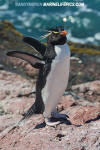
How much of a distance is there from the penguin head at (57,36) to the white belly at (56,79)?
8cm

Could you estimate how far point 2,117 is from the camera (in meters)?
6.74

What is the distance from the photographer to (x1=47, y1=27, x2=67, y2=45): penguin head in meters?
5.06

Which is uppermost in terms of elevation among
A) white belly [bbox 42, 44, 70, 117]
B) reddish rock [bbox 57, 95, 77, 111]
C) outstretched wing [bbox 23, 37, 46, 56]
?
outstretched wing [bbox 23, 37, 46, 56]

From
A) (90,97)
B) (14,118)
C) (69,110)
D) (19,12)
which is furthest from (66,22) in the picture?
(19,12)

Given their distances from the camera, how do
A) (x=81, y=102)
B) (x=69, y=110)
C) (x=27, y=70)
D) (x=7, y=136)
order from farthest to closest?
(x=27, y=70) < (x=81, y=102) < (x=69, y=110) < (x=7, y=136)

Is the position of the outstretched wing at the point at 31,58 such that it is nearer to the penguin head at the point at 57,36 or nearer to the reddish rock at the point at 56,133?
the penguin head at the point at 57,36

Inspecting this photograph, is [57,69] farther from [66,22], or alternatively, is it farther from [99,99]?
[99,99]

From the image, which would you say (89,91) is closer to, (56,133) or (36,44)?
(36,44)

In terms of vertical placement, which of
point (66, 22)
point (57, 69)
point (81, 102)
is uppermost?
point (66, 22)

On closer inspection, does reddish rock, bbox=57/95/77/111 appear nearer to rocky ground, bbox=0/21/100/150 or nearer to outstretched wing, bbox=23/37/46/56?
rocky ground, bbox=0/21/100/150

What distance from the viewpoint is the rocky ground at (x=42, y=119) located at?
4793 mm

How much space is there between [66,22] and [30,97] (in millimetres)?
2591

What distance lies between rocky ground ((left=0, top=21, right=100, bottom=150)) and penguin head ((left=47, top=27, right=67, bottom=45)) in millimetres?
1314

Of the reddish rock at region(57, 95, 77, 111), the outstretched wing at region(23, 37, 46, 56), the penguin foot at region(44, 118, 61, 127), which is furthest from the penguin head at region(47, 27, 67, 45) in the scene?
the reddish rock at region(57, 95, 77, 111)
